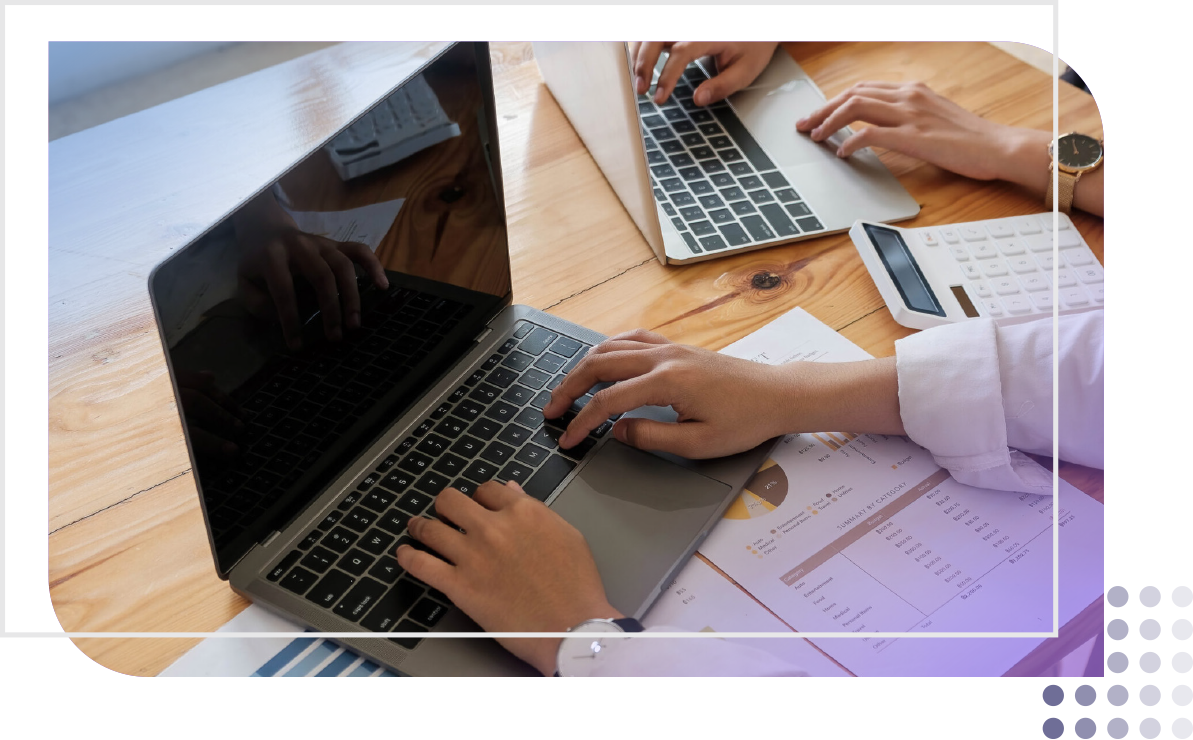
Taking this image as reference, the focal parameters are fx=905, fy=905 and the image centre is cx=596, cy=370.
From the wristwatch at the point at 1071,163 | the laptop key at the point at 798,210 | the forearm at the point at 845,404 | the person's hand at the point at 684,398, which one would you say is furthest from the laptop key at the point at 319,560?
the wristwatch at the point at 1071,163

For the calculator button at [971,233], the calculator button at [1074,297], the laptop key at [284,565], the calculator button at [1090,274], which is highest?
the laptop key at [284,565]

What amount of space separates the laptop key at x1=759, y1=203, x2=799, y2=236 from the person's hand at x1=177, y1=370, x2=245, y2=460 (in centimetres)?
60

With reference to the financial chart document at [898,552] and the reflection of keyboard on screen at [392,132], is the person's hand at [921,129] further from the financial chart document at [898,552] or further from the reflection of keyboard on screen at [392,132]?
the reflection of keyboard on screen at [392,132]

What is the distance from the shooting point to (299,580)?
65cm

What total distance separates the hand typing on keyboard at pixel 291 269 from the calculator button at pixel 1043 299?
611mm

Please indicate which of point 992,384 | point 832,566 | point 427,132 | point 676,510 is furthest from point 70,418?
point 992,384

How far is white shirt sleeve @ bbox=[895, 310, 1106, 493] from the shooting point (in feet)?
2.34

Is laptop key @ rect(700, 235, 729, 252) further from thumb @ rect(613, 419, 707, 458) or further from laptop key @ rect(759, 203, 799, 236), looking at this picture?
thumb @ rect(613, 419, 707, 458)

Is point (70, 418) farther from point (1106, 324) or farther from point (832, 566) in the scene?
point (1106, 324)

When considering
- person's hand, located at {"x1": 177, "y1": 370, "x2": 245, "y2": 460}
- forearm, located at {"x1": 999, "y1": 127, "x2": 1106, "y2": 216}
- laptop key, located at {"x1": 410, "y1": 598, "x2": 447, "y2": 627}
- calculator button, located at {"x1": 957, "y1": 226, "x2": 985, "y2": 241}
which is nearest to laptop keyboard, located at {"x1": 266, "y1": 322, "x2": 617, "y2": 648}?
laptop key, located at {"x1": 410, "y1": 598, "x2": 447, "y2": 627}

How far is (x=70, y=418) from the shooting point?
80cm

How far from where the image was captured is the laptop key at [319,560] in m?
0.66

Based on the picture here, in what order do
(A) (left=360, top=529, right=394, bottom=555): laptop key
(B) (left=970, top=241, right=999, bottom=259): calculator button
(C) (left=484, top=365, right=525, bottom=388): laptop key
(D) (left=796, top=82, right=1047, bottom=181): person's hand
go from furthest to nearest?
(D) (left=796, top=82, right=1047, bottom=181): person's hand
(B) (left=970, top=241, right=999, bottom=259): calculator button
(C) (left=484, top=365, right=525, bottom=388): laptop key
(A) (left=360, top=529, right=394, bottom=555): laptop key

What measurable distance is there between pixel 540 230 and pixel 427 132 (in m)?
0.30
